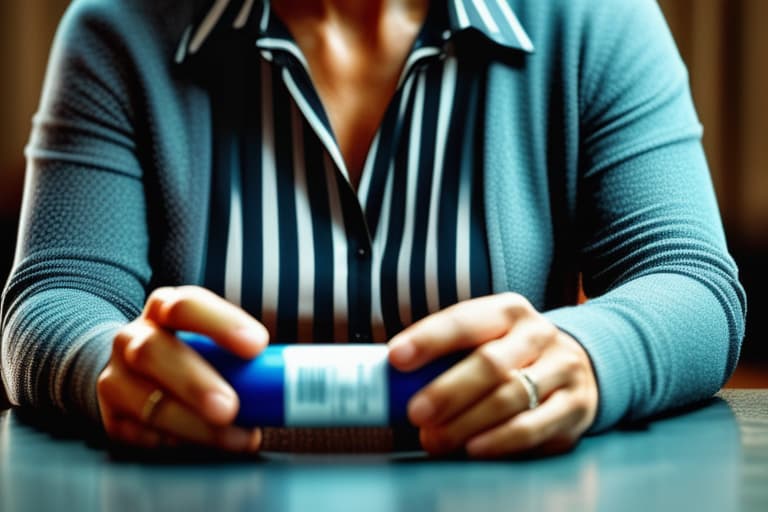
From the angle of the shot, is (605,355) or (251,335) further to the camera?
(605,355)

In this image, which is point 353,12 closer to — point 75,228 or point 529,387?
point 75,228

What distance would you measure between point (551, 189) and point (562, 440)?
1.40 ft

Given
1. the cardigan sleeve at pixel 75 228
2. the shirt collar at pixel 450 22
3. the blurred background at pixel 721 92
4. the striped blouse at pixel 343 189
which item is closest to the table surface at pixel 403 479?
the cardigan sleeve at pixel 75 228

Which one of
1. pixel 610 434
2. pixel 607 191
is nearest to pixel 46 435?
pixel 610 434

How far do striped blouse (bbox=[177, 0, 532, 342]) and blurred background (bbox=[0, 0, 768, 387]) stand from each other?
1.51 metres

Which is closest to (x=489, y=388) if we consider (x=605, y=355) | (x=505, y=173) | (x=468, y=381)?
(x=468, y=381)

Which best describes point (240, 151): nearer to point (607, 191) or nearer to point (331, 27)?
point (331, 27)

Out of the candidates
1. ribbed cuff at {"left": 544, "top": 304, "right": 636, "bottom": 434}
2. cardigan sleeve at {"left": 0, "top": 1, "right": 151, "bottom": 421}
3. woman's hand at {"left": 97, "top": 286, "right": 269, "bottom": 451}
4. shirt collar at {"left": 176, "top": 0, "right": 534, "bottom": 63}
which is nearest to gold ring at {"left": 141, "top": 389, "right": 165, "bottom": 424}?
woman's hand at {"left": 97, "top": 286, "right": 269, "bottom": 451}

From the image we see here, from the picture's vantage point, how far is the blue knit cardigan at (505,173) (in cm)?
85

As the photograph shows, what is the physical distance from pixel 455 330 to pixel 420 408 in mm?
53

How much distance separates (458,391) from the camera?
59cm

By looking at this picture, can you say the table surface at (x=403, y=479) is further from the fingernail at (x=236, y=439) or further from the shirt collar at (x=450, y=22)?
the shirt collar at (x=450, y=22)

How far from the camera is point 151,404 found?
616 millimetres

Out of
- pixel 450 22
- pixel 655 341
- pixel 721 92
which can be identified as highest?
pixel 450 22
